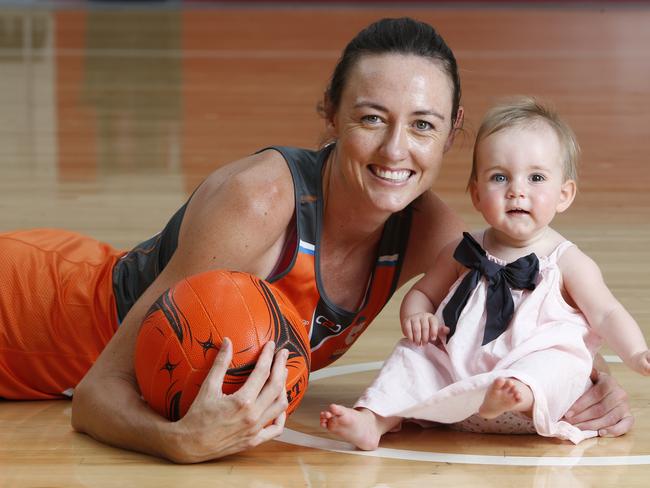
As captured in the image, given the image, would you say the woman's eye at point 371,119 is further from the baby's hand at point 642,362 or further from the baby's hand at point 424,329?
the baby's hand at point 642,362

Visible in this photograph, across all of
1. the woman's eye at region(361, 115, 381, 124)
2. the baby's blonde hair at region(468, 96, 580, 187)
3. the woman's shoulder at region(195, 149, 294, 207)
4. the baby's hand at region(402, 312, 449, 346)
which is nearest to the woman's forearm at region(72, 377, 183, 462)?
the woman's shoulder at region(195, 149, 294, 207)

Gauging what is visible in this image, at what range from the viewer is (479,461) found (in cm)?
215

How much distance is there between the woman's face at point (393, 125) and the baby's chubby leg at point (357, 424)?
389mm

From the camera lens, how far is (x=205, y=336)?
6.64 ft

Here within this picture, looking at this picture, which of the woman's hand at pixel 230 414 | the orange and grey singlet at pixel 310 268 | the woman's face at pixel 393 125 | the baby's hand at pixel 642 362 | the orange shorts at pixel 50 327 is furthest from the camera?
the orange shorts at pixel 50 327

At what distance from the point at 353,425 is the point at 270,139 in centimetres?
398

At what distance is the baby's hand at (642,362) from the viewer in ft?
6.84

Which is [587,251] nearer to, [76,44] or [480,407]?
[480,407]

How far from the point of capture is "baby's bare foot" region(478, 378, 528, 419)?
80.0 inches

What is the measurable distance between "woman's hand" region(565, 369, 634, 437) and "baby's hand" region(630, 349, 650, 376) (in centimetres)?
20

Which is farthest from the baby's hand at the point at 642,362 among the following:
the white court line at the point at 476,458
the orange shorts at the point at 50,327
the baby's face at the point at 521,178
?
the orange shorts at the point at 50,327

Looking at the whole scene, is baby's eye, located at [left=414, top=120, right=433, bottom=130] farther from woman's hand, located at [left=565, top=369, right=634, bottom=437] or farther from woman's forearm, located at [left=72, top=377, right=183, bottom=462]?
woman's forearm, located at [left=72, top=377, right=183, bottom=462]

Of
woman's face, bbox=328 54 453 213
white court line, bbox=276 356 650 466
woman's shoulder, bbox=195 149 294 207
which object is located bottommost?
white court line, bbox=276 356 650 466

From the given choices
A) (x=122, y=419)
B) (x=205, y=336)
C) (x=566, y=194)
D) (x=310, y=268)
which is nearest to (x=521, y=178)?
(x=566, y=194)
